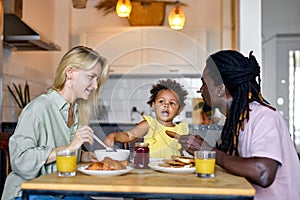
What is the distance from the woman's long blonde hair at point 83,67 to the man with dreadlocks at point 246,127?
44cm

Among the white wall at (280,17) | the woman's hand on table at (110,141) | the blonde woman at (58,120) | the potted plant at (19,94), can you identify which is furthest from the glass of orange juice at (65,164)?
the white wall at (280,17)

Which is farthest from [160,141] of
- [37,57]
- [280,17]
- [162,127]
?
[37,57]

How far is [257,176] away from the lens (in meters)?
1.28

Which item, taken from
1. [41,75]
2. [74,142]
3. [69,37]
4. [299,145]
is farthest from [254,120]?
[69,37]

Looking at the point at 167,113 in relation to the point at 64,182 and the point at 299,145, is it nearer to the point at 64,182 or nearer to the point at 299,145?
the point at 64,182

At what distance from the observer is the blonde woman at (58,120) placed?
1.47 metres

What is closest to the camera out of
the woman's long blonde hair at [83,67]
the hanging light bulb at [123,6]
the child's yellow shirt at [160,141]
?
the woman's long blonde hair at [83,67]

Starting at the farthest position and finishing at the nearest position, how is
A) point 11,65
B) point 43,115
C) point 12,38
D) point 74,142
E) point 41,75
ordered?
point 41,75, point 11,65, point 12,38, point 43,115, point 74,142

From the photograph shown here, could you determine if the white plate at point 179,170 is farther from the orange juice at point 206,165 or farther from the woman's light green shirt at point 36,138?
the woman's light green shirt at point 36,138

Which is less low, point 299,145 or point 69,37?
point 69,37

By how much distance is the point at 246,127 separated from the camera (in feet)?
4.87

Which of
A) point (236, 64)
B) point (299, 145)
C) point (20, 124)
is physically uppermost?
point (236, 64)

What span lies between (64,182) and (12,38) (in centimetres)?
238

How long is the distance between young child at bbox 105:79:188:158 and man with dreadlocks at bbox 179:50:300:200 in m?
0.31
